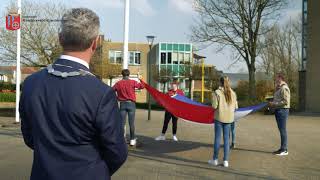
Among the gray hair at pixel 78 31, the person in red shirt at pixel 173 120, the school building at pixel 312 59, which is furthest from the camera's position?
the school building at pixel 312 59

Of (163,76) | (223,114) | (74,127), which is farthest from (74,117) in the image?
(163,76)

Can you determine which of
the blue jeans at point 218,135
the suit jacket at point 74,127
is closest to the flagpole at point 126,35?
the blue jeans at point 218,135

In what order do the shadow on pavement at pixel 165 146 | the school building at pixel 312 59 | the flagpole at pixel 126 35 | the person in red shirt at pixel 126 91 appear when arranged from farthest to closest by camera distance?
1. the school building at pixel 312 59
2. the flagpole at pixel 126 35
3. the shadow on pavement at pixel 165 146
4. the person in red shirt at pixel 126 91

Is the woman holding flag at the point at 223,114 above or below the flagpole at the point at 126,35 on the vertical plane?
below

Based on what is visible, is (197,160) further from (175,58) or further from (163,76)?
(175,58)

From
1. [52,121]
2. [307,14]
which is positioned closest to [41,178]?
[52,121]

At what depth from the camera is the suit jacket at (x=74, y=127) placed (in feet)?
9.03

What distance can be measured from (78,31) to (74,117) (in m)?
0.51

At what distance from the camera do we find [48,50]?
40.6 metres

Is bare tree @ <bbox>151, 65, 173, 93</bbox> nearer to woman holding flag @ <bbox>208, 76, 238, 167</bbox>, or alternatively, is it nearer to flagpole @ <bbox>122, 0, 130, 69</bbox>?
flagpole @ <bbox>122, 0, 130, 69</bbox>

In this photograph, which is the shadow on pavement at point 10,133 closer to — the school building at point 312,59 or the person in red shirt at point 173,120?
the person in red shirt at point 173,120

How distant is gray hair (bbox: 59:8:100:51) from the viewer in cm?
289

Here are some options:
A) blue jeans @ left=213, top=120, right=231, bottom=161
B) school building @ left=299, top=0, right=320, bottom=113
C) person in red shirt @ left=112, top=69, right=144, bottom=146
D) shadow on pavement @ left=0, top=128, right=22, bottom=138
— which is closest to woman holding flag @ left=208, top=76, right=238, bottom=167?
blue jeans @ left=213, top=120, right=231, bottom=161

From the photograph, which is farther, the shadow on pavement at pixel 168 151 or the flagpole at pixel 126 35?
the flagpole at pixel 126 35
